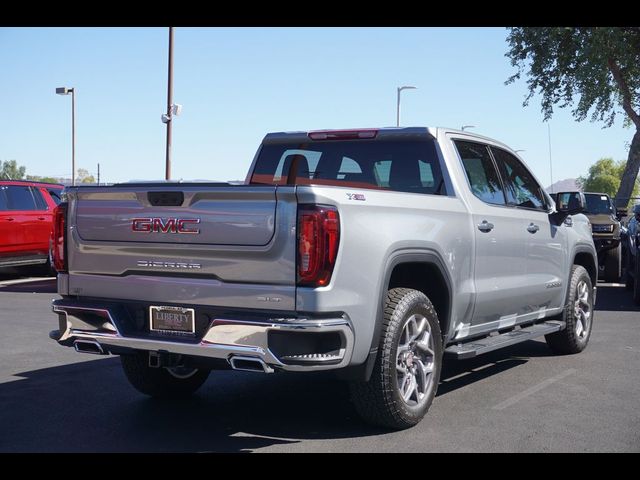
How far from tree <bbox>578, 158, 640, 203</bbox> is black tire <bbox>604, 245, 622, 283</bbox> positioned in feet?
398

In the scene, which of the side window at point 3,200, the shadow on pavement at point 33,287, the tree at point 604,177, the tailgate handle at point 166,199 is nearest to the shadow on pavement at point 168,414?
the tailgate handle at point 166,199

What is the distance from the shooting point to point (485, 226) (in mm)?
6234

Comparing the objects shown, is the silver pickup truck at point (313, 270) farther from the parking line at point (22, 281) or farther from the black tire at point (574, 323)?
the parking line at point (22, 281)

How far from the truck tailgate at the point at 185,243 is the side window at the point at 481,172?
2.28 meters

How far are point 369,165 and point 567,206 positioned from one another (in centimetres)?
225

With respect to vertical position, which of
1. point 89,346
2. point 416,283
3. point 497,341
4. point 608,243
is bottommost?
point 497,341

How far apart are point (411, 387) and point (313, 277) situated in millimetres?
1264

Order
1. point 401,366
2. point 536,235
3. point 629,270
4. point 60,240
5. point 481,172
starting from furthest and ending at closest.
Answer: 1. point 629,270
2. point 536,235
3. point 481,172
4. point 60,240
5. point 401,366

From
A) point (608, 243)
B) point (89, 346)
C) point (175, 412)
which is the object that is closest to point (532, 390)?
point (175, 412)

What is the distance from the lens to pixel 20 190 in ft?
52.5

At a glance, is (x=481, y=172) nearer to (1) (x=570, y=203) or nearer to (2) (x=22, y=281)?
(1) (x=570, y=203)

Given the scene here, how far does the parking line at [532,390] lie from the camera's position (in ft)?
19.5
